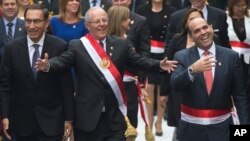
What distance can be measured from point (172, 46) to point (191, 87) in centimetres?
131

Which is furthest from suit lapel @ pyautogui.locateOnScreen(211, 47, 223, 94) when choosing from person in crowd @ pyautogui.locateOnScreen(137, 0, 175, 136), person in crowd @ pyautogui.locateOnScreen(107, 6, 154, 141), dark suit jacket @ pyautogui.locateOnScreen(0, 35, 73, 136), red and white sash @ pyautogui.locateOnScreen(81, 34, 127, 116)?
person in crowd @ pyautogui.locateOnScreen(137, 0, 175, 136)

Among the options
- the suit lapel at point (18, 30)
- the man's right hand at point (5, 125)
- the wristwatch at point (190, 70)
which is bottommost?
the man's right hand at point (5, 125)

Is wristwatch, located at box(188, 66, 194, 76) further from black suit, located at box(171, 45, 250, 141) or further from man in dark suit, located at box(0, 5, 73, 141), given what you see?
man in dark suit, located at box(0, 5, 73, 141)

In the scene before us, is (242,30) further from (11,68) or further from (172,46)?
(11,68)

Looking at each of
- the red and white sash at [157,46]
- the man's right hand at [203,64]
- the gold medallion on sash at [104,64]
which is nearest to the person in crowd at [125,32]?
the gold medallion on sash at [104,64]

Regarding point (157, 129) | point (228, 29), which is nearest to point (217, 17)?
point (228, 29)

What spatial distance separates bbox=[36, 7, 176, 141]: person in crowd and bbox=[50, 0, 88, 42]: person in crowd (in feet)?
4.49

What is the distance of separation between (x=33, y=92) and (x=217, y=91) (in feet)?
5.29

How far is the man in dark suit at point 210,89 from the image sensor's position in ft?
17.2

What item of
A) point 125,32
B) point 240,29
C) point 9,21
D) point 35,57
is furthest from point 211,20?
point 35,57

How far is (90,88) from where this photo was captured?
5652 millimetres

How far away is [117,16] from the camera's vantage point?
6.48m

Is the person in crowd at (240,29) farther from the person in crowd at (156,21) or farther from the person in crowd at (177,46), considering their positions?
the person in crowd at (156,21)

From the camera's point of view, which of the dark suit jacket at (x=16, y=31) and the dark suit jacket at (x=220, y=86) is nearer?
the dark suit jacket at (x=220, y=86)
